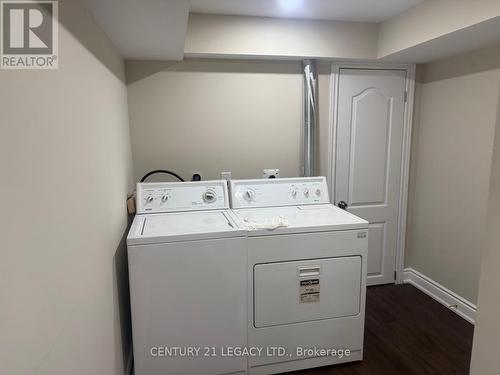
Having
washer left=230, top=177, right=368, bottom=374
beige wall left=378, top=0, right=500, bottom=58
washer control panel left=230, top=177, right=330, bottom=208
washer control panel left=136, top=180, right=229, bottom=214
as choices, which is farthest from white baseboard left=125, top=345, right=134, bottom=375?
beige wall left=378, top=0, right=500, bottom=58

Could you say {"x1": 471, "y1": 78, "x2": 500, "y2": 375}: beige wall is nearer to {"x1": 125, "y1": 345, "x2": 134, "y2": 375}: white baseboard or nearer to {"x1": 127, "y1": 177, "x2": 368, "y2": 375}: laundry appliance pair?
{"x1": 127, "y1": 177, "x2": 368, "y2": 375}: laundry appliance pair

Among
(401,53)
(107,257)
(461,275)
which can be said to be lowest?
(461,275)

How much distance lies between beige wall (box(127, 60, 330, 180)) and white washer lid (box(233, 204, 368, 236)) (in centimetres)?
55

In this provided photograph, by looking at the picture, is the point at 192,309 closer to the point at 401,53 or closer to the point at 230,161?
the point at 230,161

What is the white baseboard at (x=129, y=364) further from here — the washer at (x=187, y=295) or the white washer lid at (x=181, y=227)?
the white washer lid at (x=181, y=227)

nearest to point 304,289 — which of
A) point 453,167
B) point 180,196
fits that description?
point 180,196

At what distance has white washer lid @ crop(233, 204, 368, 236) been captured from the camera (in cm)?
195

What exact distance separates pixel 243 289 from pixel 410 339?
134cm

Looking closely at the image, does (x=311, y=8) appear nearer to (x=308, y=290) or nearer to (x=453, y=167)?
(x=453, y=167)

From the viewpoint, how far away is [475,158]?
8.21 ft

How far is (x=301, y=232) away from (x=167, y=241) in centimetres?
74

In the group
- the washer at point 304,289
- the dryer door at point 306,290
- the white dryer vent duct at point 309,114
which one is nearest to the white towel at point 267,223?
the washer at point 304,289

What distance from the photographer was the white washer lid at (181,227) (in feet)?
5.80

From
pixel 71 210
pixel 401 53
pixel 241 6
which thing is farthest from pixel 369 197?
pixel 71 210
